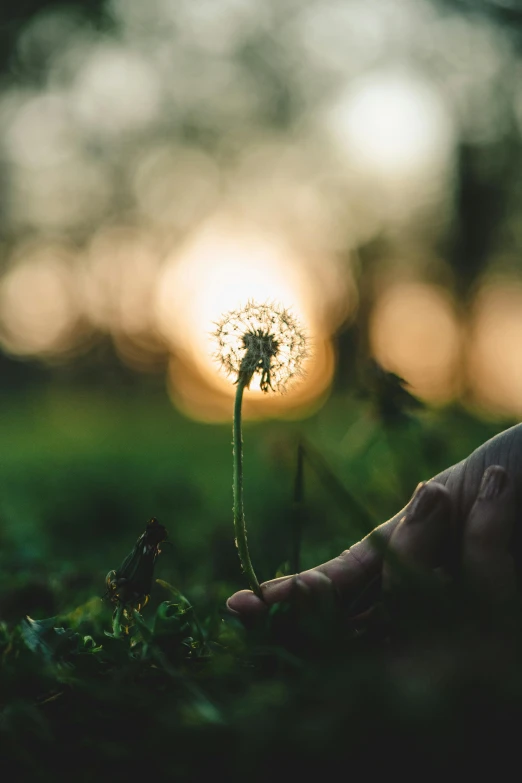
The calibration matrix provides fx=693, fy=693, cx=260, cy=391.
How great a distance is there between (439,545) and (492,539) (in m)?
0.18

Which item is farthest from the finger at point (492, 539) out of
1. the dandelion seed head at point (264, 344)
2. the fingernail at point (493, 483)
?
the dandelion seed head at point (264, 344)

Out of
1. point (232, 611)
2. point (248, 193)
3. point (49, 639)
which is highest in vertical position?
→ point (248, 193)

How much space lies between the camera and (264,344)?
2.24 metres

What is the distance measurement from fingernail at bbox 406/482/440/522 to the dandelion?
0.61 metres

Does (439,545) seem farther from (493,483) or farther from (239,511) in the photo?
(239,511)

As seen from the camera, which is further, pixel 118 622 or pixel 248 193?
pixel 248 193

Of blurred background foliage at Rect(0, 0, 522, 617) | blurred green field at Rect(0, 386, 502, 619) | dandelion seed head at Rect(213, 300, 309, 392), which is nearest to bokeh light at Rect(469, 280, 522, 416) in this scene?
blurred background foliage at Rect(0, 0, 522, 617)

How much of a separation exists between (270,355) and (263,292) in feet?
0.86

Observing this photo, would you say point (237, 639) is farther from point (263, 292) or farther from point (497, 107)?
point (497, 107)

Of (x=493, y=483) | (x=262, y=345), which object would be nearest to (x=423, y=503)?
(x=493, y=483)

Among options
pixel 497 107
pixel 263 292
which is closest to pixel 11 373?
pixel 497 107

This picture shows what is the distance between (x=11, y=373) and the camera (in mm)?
22594

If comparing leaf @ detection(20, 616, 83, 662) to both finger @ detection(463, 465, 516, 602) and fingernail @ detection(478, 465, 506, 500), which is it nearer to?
finger @ detection(463, 465, 516, 602)

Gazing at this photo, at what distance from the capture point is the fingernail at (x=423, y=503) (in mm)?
1857
